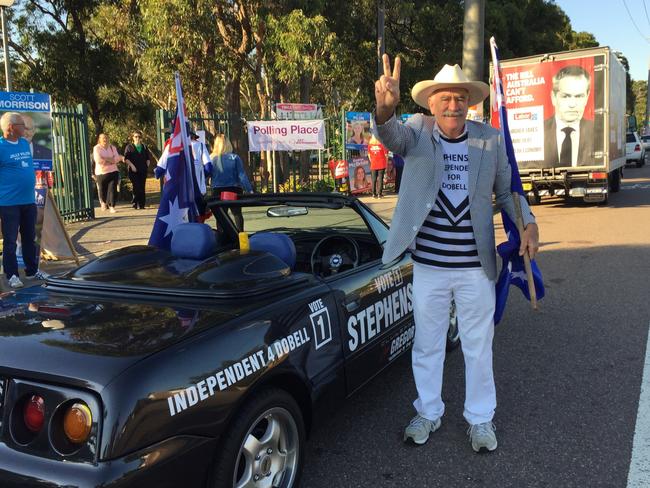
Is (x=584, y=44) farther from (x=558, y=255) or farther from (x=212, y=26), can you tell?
(x=558, y=255)

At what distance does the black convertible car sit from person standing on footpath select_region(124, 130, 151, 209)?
432 inches

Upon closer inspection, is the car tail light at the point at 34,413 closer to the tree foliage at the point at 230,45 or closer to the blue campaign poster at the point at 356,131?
the tree foliage at the point at 230,45

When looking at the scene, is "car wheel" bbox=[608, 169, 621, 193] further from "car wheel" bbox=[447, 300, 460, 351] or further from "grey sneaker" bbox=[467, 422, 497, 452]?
"grey sneaker" bbox=[467, 422, 497, 452]

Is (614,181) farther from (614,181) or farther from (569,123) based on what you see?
(569,123)

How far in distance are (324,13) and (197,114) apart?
4.94 meters

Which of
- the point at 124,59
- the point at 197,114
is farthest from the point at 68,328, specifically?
the point at 124,59

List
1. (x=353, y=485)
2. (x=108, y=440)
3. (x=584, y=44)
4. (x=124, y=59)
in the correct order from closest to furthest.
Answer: (x=108, y=440)
(x=353, y=485)
(x=124, y=59)
(x=584, y=44)

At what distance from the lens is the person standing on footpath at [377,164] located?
15.7m

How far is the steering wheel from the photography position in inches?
147

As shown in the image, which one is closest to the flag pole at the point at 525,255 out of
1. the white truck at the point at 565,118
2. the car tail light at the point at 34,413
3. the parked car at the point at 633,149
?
the car tail light at the point at 34,413

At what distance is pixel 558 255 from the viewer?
8.23m

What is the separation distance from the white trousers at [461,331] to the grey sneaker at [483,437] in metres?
0.03

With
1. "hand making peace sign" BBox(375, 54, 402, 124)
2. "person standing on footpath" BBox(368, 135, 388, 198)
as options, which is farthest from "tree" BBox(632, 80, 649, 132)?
"hand making peace sign" BBox(375, 54, 402, 124)

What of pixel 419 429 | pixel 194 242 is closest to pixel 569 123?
pixel 419 429
